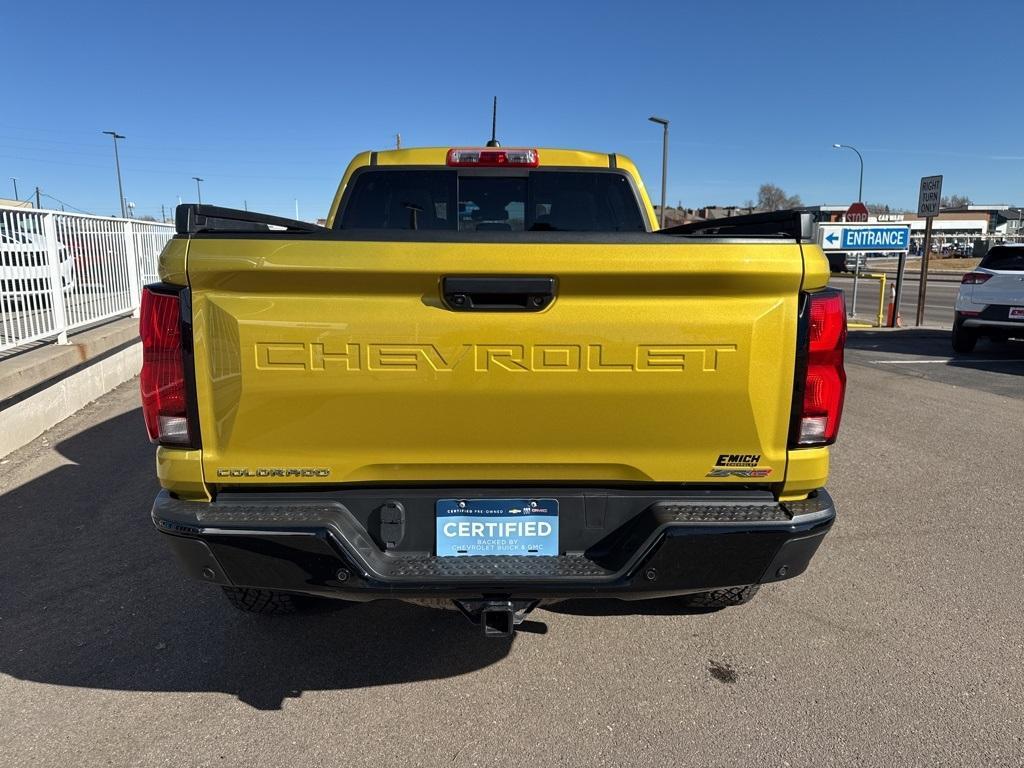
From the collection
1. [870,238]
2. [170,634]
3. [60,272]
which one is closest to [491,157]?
[170,634]

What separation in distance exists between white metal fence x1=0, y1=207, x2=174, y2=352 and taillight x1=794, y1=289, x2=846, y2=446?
7698 mm

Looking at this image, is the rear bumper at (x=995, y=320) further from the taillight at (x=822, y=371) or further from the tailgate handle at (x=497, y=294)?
the tailgate handle at (x=497, y=294)

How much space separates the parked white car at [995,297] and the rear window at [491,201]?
967 cm

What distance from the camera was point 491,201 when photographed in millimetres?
4125

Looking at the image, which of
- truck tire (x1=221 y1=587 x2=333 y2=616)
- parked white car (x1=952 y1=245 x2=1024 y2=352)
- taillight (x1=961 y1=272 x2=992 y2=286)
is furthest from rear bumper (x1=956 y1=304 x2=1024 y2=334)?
truck tire (x1=221 y1=587 x2=333 y2=616)

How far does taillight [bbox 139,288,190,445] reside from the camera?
2135 mm

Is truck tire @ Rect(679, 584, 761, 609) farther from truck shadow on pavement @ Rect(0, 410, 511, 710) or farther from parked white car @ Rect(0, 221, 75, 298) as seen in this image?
parked white car @ Rect(0, 221, 75, 298)

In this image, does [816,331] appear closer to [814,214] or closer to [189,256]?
[814,214]

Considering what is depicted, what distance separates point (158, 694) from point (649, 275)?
2426 millimetres

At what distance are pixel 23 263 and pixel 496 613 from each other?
24.5 feet

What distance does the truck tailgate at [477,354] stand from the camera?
2.09 meters

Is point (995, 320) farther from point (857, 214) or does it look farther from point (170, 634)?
point (170, 634)

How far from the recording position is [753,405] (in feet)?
7.14

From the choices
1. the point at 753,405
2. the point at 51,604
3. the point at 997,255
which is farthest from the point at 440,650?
the point at 997,255
